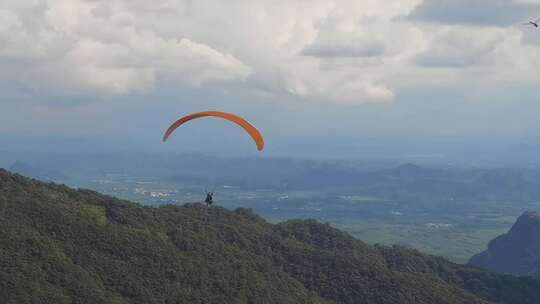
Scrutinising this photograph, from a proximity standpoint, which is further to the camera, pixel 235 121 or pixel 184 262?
pixel 184 262

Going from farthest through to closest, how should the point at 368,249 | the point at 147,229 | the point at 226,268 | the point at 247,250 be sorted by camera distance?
the point at 368,249 → the point at 247,250 → the point at 147,229 → the point at 226,268

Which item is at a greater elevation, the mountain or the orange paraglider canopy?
the orange paraglider canopy

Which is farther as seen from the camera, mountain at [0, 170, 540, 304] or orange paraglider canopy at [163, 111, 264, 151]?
mountain at [0, 170, 540, 304]

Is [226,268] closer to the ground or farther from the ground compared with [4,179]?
closer to the ground

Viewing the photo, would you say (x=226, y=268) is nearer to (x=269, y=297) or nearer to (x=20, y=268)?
(x=269, y=297)

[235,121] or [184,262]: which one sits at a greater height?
[235,121]

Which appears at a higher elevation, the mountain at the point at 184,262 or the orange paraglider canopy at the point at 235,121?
the orange paraglider canopy at the point at 235,121

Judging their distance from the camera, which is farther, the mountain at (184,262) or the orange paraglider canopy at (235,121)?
the mountain at (184,262)

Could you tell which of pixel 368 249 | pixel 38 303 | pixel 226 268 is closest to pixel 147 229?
pixel 226 268
